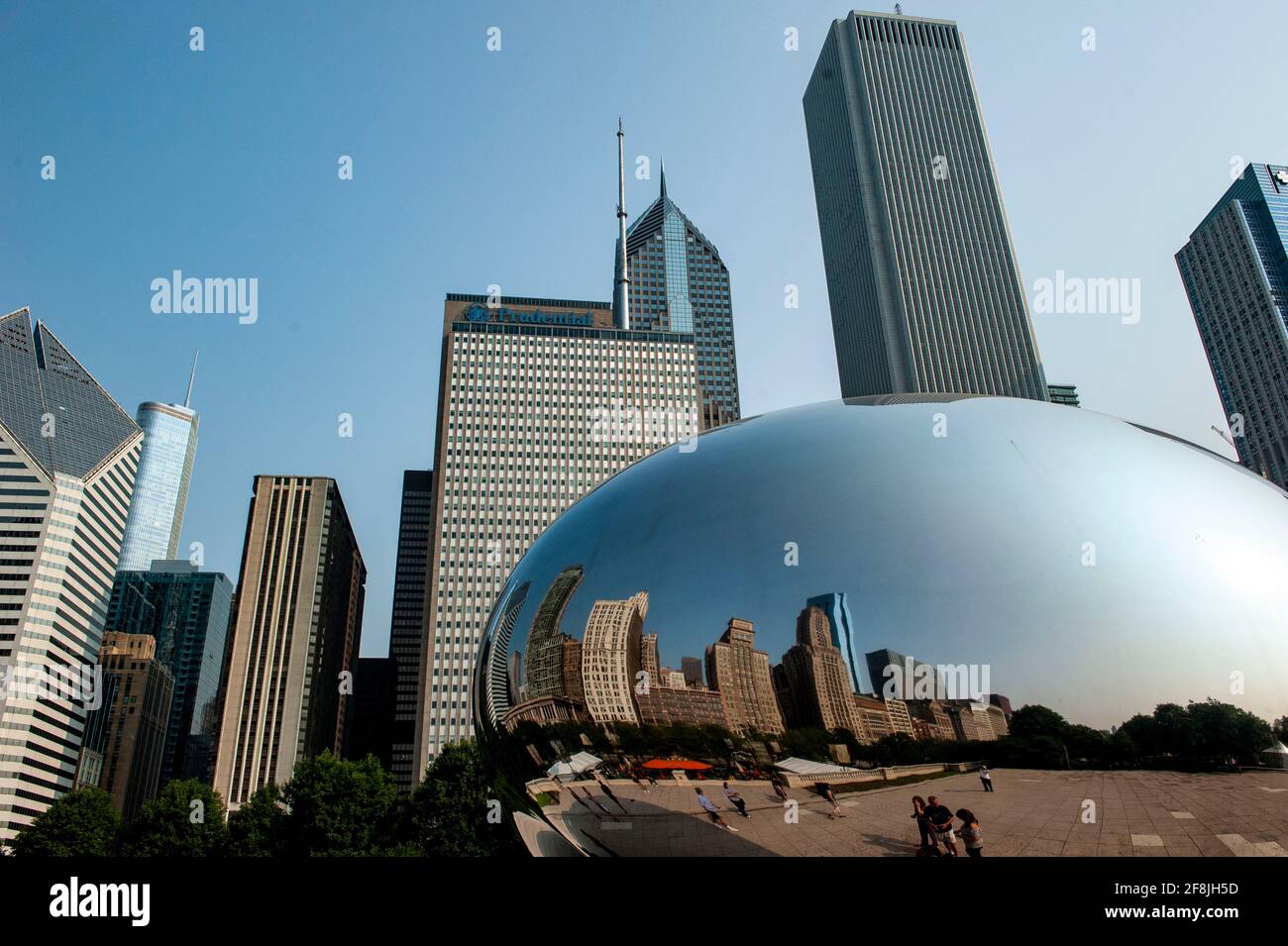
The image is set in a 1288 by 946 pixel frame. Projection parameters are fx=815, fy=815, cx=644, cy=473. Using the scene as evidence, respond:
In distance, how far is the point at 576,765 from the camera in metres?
4.90

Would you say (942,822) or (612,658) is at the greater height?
(612,658)

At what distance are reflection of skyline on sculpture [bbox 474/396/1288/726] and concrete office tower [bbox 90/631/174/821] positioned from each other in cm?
15440

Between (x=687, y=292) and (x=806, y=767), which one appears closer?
(x=806, y=767)

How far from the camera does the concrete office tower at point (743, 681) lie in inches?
172

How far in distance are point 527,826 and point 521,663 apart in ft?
3.78

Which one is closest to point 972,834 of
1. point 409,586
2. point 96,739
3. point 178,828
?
point 178,828

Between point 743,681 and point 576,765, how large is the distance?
1.23 meters

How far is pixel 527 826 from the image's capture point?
18.7 ft

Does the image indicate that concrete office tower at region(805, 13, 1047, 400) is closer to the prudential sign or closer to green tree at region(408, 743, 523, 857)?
the prudential sign

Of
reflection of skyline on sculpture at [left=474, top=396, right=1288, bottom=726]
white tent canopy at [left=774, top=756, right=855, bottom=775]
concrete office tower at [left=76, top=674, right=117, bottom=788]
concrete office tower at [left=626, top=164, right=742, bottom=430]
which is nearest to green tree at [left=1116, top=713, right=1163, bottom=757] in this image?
reflection of skyline on sculpture at [left=474, top=396, right=1288, bottom=726]

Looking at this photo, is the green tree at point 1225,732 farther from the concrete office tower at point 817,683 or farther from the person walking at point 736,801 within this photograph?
the person walking at point 736,801

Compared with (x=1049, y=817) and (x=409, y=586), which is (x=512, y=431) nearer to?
(x=409, y=586)

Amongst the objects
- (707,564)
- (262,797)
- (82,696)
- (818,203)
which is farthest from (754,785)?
(818,203)
